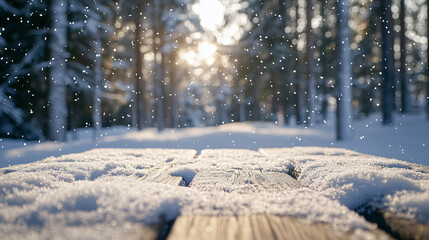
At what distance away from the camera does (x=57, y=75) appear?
818cm

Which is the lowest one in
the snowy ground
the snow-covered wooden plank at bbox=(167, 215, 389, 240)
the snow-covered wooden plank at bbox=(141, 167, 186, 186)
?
the snowy ground

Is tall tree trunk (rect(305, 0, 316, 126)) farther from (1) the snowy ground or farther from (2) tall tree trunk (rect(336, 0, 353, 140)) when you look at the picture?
(2) tall tree trunk (rect(336, 0, 353, 140))

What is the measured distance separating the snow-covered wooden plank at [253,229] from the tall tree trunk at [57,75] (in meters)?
8.88

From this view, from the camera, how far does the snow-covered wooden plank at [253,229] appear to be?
Answer: 83cm

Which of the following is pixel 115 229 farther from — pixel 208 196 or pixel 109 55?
pixel 109 55

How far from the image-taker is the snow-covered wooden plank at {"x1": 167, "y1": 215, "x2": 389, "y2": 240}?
2.72ft

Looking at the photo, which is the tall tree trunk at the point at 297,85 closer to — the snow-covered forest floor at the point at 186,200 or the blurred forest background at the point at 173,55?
the blurred forest background at the point at 173,55

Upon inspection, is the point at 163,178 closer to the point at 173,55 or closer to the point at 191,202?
the point at 191,202

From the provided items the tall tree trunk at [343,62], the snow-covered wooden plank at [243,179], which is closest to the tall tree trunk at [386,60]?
the tall tree trunk at [343,62]

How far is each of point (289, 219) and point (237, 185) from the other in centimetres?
58

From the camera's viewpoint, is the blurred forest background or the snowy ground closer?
the snowy ground

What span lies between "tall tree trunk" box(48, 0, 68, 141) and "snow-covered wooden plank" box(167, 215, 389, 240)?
8.88m

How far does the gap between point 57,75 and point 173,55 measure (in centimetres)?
1057

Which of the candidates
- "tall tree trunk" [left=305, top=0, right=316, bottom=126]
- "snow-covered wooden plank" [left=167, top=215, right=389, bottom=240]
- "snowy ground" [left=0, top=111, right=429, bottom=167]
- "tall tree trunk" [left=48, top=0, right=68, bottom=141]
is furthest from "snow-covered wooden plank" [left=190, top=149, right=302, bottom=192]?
"tall tree trunk" [left=305, top=0, right=316, bottom=126]
